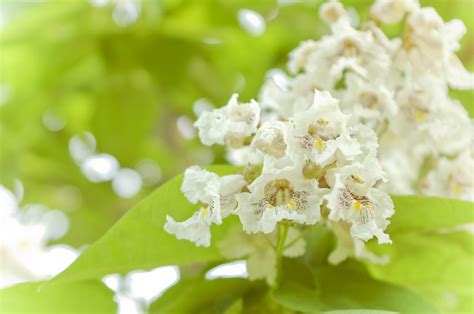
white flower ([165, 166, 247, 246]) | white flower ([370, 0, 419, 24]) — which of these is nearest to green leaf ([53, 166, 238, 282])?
white flower ([165, 166, 247, 246])

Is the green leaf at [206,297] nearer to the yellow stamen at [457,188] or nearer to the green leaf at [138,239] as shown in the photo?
the green leaf at [138,239]

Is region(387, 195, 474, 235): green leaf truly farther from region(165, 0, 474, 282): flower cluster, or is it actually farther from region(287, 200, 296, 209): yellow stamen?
region(287, 200, 296, 209): yellow stamen

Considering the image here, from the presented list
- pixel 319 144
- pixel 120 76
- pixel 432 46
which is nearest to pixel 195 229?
pixel 319 144

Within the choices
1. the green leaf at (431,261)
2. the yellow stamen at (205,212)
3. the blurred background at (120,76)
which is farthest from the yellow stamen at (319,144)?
the blurred background at (120,76)

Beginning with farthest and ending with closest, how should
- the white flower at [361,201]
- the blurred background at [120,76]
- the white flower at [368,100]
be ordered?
the blurred background at [120,76] → the white flower at [368,100] → the white flower at [361,201]

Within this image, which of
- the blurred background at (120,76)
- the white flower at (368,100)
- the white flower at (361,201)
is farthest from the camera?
the blurred background at (120,76)

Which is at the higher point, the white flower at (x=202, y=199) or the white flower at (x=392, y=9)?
the white flower at (x=392, y=9)

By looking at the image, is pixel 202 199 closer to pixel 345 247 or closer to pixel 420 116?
pixel 345 247
